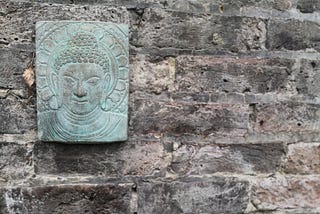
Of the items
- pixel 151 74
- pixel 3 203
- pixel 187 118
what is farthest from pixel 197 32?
pixel 3 203

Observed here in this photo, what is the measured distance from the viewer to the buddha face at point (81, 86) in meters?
1.63

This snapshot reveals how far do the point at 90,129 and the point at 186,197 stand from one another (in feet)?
1.64

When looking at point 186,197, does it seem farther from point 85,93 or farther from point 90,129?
point 85,93

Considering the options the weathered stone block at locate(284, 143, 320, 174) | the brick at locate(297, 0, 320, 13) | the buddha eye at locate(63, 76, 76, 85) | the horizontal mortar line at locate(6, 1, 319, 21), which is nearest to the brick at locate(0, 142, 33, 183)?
the buddha eye at locate(63, 76, 76, 85)

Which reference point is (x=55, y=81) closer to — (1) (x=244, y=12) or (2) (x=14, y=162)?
(2) (x=14, y=162)

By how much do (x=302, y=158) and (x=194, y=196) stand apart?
0.50m

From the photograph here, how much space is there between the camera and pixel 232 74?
1.80 meters

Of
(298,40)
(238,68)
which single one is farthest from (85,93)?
(298,40)

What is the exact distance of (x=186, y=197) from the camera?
5.96ft

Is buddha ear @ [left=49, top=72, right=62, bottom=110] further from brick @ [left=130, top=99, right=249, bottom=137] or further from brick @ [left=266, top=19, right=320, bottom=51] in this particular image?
A: brick @ [left=266, top=19, right=320, bottom=51]

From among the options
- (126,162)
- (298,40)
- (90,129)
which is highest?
(298,40)

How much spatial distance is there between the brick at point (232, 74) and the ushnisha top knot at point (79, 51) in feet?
1.13

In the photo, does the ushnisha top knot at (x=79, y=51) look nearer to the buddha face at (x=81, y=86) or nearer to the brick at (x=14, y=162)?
the buddha face at (x=81, y=86)

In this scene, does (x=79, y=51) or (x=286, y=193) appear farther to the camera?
(x=286, y=193)
